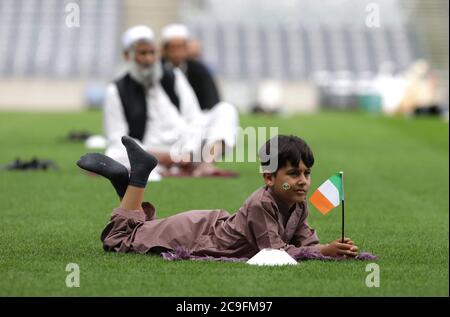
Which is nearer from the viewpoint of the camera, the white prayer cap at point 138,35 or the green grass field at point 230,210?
the green grass field at point 230,210

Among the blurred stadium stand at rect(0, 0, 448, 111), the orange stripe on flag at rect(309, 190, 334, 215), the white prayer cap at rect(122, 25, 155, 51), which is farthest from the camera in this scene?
the blurred stadium stand at rect(0, 0, 448, 111)

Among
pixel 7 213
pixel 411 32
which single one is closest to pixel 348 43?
pixel 411 32

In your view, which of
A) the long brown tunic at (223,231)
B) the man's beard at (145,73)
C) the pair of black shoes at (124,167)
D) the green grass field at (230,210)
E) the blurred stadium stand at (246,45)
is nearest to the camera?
the green grass field at (230,210)

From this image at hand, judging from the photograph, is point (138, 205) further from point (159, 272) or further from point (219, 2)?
point (219, 2)

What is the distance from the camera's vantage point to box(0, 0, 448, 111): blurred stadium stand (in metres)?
41.8

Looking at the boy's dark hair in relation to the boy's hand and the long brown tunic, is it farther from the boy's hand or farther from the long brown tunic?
the boy's hand

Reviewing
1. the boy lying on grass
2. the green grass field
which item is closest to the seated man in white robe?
the green grass field

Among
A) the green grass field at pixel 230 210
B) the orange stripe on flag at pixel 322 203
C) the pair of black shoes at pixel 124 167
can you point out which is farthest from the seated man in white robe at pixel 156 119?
the orange stripe on flag at pixel 322 203

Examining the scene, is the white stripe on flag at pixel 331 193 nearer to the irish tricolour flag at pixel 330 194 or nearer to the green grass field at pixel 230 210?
the irish tricolour flag at pixel 330 194

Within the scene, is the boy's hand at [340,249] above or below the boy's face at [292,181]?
below

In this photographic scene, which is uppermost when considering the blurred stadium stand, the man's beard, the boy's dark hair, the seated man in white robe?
the blurred stadium stand

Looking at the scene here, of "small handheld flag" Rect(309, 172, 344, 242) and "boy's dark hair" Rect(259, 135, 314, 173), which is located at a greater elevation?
"boy's dark hair" Rect(259, 135, 314, 173)

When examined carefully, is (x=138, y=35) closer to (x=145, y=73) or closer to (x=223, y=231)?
(x=145, y=73)

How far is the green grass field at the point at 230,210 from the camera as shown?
507 centimetres
